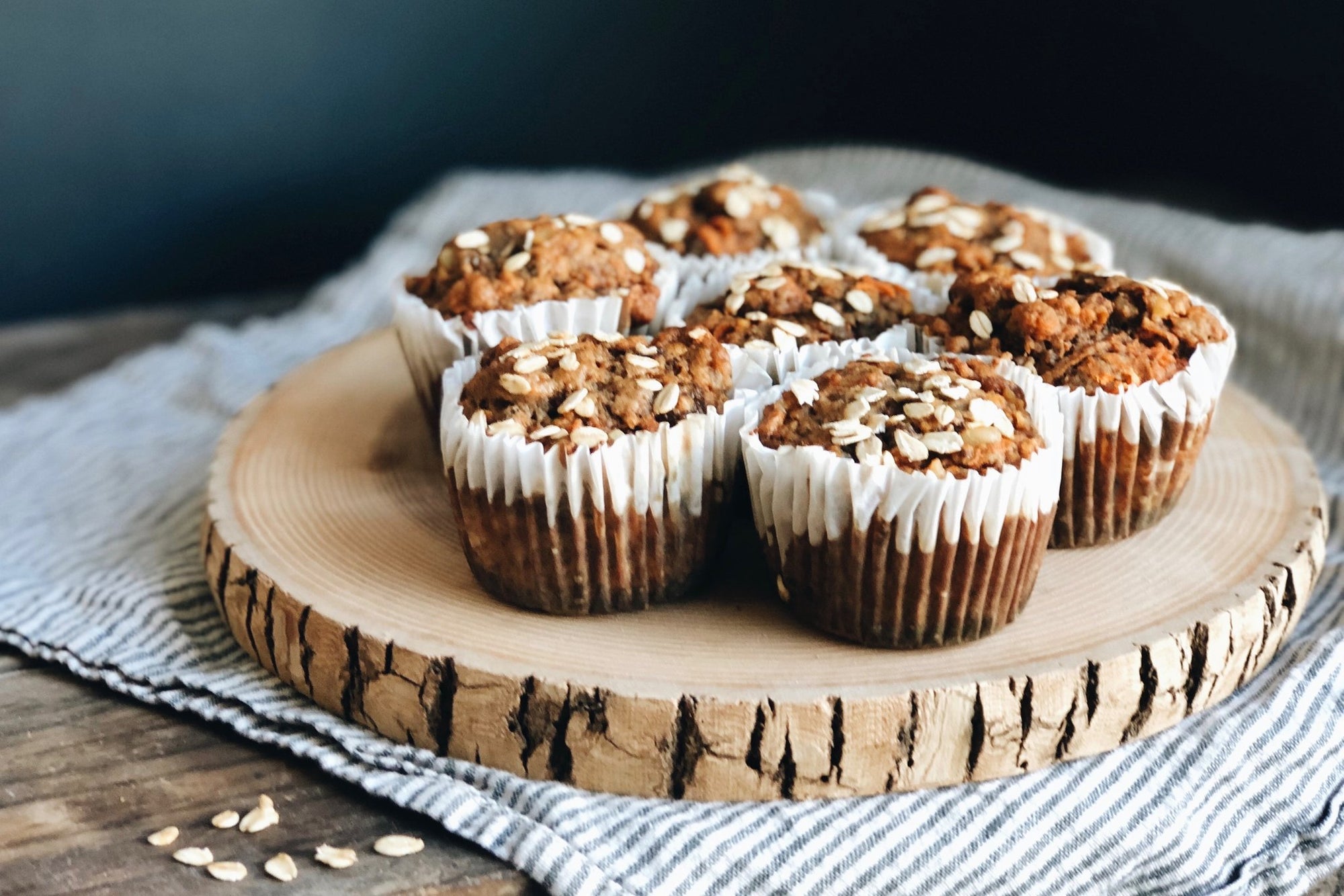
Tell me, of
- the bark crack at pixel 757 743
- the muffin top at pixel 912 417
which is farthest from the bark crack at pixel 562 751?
the muffin top at pixel 912 417

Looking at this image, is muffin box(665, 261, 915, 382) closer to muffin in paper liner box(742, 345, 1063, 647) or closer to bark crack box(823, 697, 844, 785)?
muffin in paper liner box(742, 345, 1063, 647)

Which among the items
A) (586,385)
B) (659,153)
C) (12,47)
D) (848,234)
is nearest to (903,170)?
(659,153)

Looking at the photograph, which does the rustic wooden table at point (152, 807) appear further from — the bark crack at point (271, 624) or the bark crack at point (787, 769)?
the bark crack at point (787, 769)

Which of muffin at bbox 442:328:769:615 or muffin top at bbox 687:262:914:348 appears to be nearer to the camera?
muffin at bbox 442:328:769:615

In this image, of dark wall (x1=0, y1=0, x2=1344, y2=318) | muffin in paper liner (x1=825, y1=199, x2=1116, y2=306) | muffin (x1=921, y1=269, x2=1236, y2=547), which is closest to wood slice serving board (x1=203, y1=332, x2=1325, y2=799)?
muffin (x1=921, y1=269, x2=1236, y2=547)

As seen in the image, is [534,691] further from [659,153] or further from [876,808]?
[659,153]
